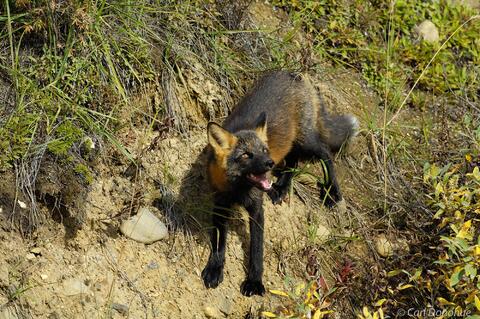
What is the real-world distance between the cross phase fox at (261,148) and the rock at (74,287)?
39.5 inches

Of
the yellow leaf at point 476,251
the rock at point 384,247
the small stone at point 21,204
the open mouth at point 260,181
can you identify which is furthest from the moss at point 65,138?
the yellow leaf at point 476,251

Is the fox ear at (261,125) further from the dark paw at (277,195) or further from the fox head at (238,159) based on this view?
the dark paw at (277,195)

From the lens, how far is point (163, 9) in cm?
677

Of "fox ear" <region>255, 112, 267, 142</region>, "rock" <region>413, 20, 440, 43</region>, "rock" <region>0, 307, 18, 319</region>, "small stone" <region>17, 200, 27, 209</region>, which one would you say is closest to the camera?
"rock" <region>0, 307, 18, 319</region>

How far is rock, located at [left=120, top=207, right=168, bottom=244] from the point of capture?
5828 mm

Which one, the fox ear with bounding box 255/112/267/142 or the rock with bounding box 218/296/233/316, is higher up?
the fox ear with bounding box 255/112/267/142

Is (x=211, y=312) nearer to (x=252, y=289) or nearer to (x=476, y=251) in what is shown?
(x=252, y=289)

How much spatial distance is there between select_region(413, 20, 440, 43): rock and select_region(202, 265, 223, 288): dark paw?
403 cm

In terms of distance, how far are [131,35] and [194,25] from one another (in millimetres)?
781

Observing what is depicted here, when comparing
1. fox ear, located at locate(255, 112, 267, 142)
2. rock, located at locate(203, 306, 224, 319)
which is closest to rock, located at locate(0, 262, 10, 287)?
rock, located at locate(203, 306, 224, 319)

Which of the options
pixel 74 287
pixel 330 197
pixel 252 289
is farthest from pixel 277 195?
pixel 74 287

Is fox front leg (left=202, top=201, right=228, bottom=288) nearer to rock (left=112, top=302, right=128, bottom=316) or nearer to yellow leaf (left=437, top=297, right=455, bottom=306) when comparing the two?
rock (left=112, top=302, right=128, bottom=316)

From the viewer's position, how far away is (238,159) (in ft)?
19.6

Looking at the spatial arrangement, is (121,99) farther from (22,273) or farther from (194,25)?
(22,273)
